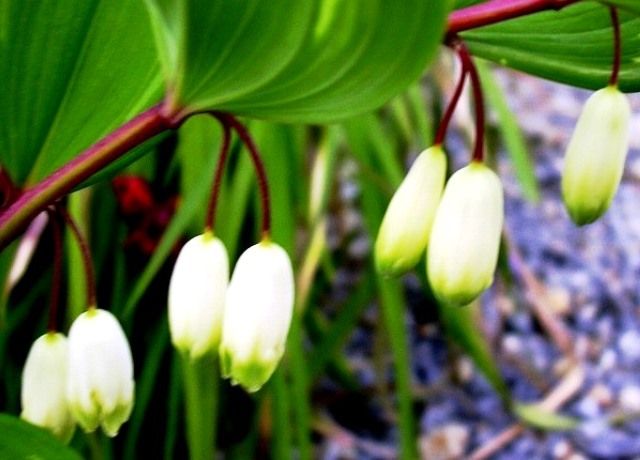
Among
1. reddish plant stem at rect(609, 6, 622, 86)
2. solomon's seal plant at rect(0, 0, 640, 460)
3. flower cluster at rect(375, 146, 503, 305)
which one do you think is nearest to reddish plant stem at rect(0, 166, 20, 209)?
solomon's seal plant at rect(0, 0, 640, 460)

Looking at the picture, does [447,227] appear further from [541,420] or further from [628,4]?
[541,420]

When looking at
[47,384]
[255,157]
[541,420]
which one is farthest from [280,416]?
[255,157]

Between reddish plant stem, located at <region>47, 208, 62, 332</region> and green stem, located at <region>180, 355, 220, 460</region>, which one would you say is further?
green stem, located at <region>180, 355, 220, 460</region>

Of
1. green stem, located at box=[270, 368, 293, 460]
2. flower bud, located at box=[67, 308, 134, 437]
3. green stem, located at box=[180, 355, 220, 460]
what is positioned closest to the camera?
flower bud, located at box=[67, 308, 134, 437]

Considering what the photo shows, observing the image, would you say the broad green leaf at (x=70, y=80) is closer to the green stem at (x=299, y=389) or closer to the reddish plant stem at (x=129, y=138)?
the reddish plant stem at (x=129, y=138)

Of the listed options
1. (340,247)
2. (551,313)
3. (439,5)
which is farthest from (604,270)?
(439,5)

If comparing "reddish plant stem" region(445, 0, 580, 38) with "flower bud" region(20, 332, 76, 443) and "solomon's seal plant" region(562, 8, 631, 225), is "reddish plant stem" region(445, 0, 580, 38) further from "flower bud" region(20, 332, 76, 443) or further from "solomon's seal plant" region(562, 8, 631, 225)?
"flower bud" region(20, 332, 76, 443)

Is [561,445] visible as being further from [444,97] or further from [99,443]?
[99,443]

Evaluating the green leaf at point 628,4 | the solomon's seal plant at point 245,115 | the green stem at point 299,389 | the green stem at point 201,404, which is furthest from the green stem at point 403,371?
the green leaf at point 628,4
